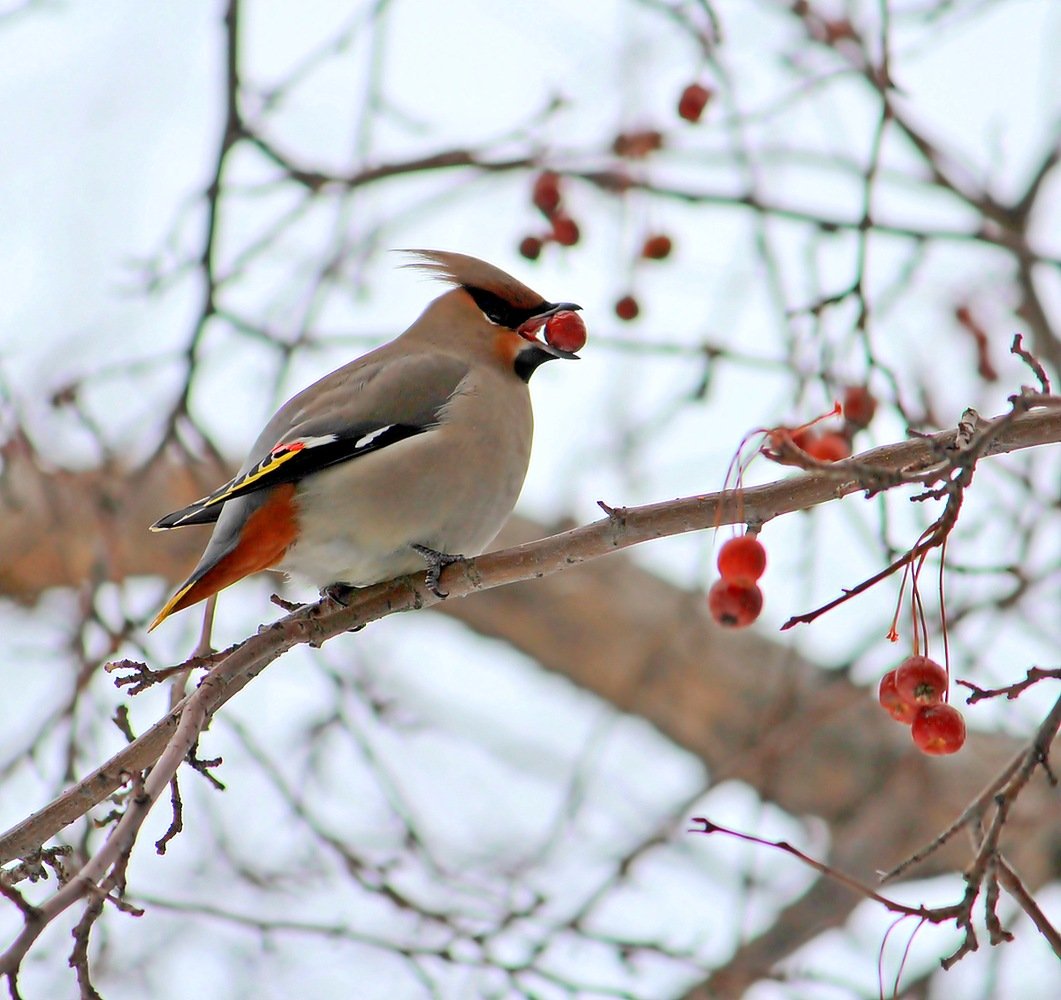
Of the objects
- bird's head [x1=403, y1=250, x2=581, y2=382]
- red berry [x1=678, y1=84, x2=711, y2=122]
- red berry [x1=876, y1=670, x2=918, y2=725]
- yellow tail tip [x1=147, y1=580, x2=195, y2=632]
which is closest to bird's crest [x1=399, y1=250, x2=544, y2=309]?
bird's head [x1=403, y1=250, x2=581, y2=382]

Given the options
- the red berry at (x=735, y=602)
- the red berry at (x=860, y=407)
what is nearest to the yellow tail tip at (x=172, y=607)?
the red berry at (x=735, y=602)

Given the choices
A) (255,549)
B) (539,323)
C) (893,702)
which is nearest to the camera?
(893,702)

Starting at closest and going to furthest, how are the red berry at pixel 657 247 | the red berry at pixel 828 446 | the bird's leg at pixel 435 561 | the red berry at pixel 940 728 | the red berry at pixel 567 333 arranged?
the red berry at pixel 940 728
the bird's leg at pixel 435 561
the red berry at pixel 828 446
the red berry at pixel 567 333
the red berry at pixel 657 247

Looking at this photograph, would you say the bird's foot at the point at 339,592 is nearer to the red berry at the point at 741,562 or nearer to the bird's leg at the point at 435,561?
the bird's leg at the point at 435,561

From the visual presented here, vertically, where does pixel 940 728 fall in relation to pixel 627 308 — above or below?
below

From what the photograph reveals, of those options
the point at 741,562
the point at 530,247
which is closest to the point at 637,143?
the point at 530,247

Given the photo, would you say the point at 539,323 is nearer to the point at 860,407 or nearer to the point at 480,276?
the point at 480,276

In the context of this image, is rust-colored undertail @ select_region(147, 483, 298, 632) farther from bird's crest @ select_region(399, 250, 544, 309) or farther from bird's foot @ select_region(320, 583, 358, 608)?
bird's crest @ select_region(399, 250, 544, 309)

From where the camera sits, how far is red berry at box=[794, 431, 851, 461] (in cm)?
359

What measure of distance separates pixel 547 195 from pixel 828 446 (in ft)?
4.69

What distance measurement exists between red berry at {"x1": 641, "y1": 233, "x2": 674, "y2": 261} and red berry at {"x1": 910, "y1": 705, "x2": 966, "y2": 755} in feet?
8.68

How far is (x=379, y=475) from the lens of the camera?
3.59m

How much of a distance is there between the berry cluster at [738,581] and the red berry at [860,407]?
1355 mm

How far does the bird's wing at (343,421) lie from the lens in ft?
11.5
